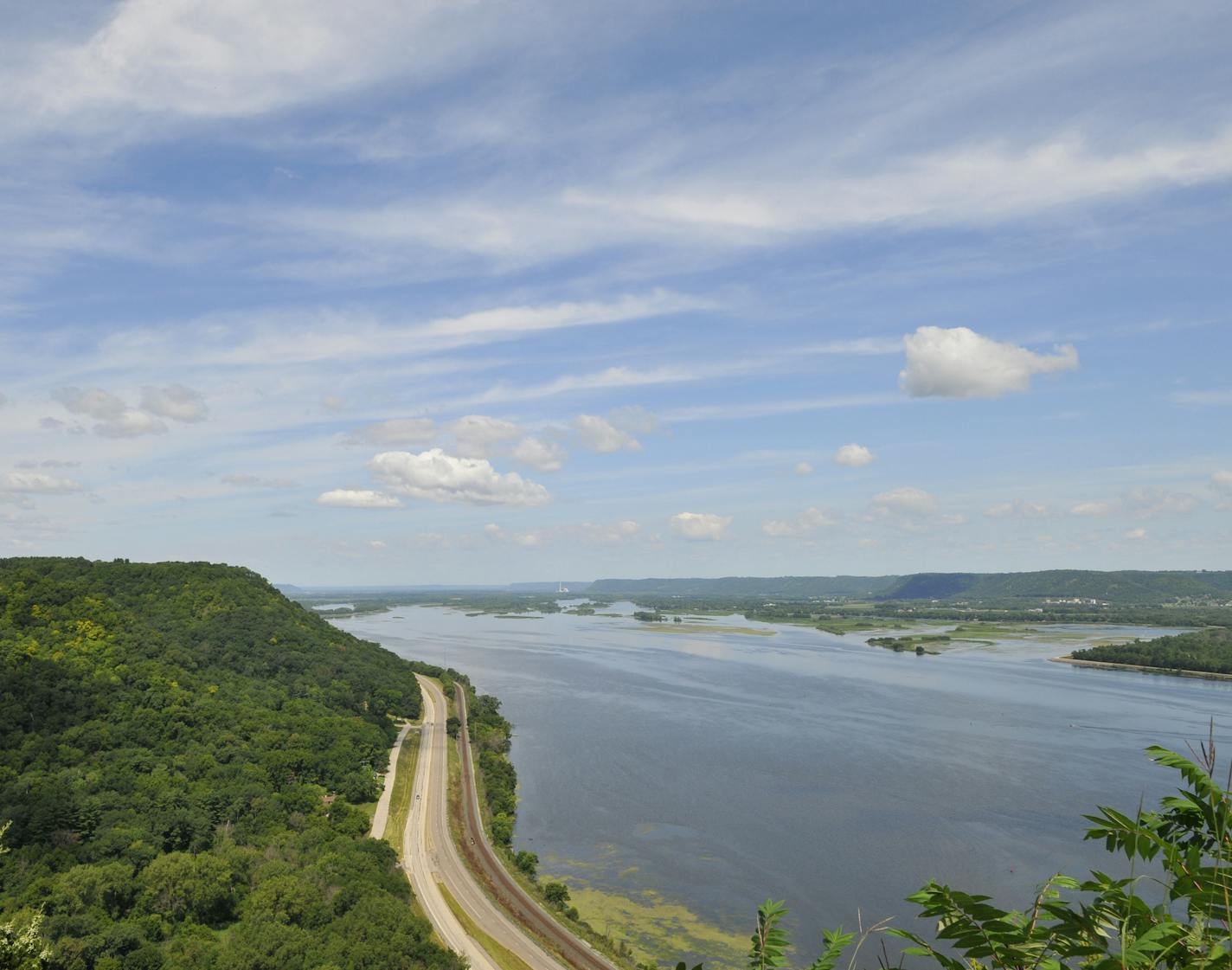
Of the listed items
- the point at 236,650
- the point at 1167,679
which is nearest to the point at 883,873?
the point at 236,650

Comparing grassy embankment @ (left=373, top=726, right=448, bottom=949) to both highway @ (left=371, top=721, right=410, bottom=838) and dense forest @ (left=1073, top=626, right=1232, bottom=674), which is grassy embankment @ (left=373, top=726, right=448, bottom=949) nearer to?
highway @ (left=371, top=721, right=410, bottom=838)

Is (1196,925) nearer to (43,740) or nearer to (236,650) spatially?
(43,740)

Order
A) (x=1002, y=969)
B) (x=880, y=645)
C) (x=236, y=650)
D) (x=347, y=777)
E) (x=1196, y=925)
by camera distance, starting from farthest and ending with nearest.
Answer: (x=880, y=645), (x=236, y=650), (x=347, y=777), (x=1002, y=969), (x=1196, y=925)

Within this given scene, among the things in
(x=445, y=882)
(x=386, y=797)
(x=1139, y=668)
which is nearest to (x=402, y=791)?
(x=386, y=797)

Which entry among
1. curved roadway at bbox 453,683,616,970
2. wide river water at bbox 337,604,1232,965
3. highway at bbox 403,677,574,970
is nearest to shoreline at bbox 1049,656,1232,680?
wide river water at bbox 337,604,1232,965

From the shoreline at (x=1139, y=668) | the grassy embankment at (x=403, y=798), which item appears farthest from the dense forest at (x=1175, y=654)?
the grassy embankment at (x=403, y=798)

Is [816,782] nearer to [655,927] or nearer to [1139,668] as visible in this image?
[655,927]

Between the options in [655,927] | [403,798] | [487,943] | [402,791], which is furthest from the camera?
[402,791]
